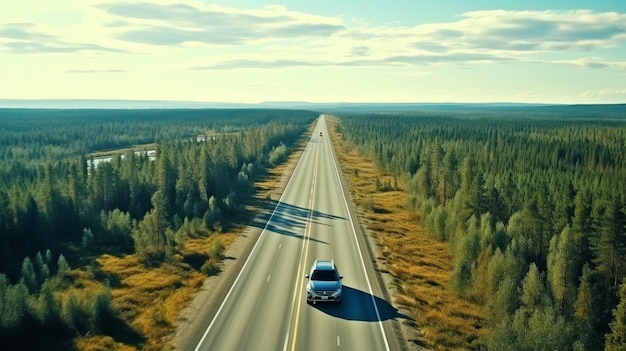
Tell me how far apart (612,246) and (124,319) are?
4620 centimetres

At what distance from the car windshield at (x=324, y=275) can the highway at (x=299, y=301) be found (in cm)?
186

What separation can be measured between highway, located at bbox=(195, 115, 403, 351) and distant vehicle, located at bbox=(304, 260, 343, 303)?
709mm

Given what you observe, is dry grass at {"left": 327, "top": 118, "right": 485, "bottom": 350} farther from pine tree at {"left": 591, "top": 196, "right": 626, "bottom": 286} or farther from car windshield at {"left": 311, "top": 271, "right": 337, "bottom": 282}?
pine tree at {"left": 591, "top": 196, "right": 626, "bottom": 286}

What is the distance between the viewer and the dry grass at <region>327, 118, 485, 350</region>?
33688 millimetres

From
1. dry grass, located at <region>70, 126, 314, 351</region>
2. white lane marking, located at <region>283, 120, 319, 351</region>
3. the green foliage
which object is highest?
the green foliage

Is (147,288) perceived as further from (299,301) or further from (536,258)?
(536,258)

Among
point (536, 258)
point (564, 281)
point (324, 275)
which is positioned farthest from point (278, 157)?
point (564, 281)

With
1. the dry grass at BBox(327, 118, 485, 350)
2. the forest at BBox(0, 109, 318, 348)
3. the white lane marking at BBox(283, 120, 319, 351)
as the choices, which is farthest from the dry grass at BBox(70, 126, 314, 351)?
the dry grass at BBox(327, 118, 485, 350)

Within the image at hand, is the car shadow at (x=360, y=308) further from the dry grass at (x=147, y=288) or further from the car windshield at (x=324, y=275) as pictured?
the dry grass at (x=147, y=288)

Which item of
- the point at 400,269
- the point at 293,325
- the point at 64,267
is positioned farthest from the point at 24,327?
the point at 400,269

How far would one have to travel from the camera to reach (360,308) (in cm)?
3581

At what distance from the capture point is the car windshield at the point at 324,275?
3772 centimetres

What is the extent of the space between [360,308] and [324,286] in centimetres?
310

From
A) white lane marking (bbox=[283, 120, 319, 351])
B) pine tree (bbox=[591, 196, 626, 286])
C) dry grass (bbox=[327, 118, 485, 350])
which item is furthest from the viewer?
pine tree (bbox=[591, 196, 626, 286])
